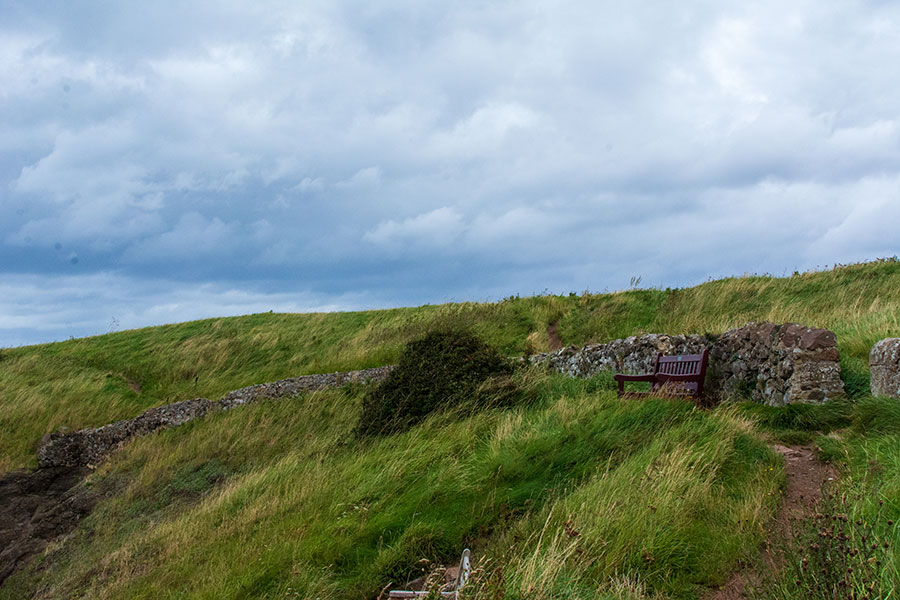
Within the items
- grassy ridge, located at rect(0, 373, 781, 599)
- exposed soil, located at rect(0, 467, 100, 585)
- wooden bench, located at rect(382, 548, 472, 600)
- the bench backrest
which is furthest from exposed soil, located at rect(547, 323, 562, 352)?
wooden bench, located at rect(382, 548, 472, 600)

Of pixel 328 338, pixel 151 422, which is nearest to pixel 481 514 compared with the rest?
pixel 151 422

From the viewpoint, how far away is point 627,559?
5168 millimetres

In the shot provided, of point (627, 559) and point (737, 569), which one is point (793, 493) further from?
point (627, 559)

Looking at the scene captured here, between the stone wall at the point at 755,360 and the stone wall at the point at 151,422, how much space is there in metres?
6.12

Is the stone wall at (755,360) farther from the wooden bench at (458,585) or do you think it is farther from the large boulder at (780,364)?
the wooden bench at (458,585)

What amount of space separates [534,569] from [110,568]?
21.6ft

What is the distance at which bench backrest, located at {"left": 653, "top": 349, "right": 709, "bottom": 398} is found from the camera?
34.9 ft

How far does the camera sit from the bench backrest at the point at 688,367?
1065cm

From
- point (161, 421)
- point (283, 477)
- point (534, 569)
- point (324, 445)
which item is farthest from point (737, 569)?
point (161, 421)

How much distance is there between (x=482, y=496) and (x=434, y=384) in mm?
4293

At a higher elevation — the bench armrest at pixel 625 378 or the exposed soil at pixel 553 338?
the exposed soil at pixel 553 338

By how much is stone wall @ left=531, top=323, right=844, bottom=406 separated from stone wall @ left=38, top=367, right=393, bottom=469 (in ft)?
20.1

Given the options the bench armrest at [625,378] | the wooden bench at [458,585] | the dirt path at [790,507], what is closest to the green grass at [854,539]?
the dirt path at [790,507]

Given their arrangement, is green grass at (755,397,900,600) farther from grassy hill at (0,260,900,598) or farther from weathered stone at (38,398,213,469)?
weathered stone at (38,398,213,469)
